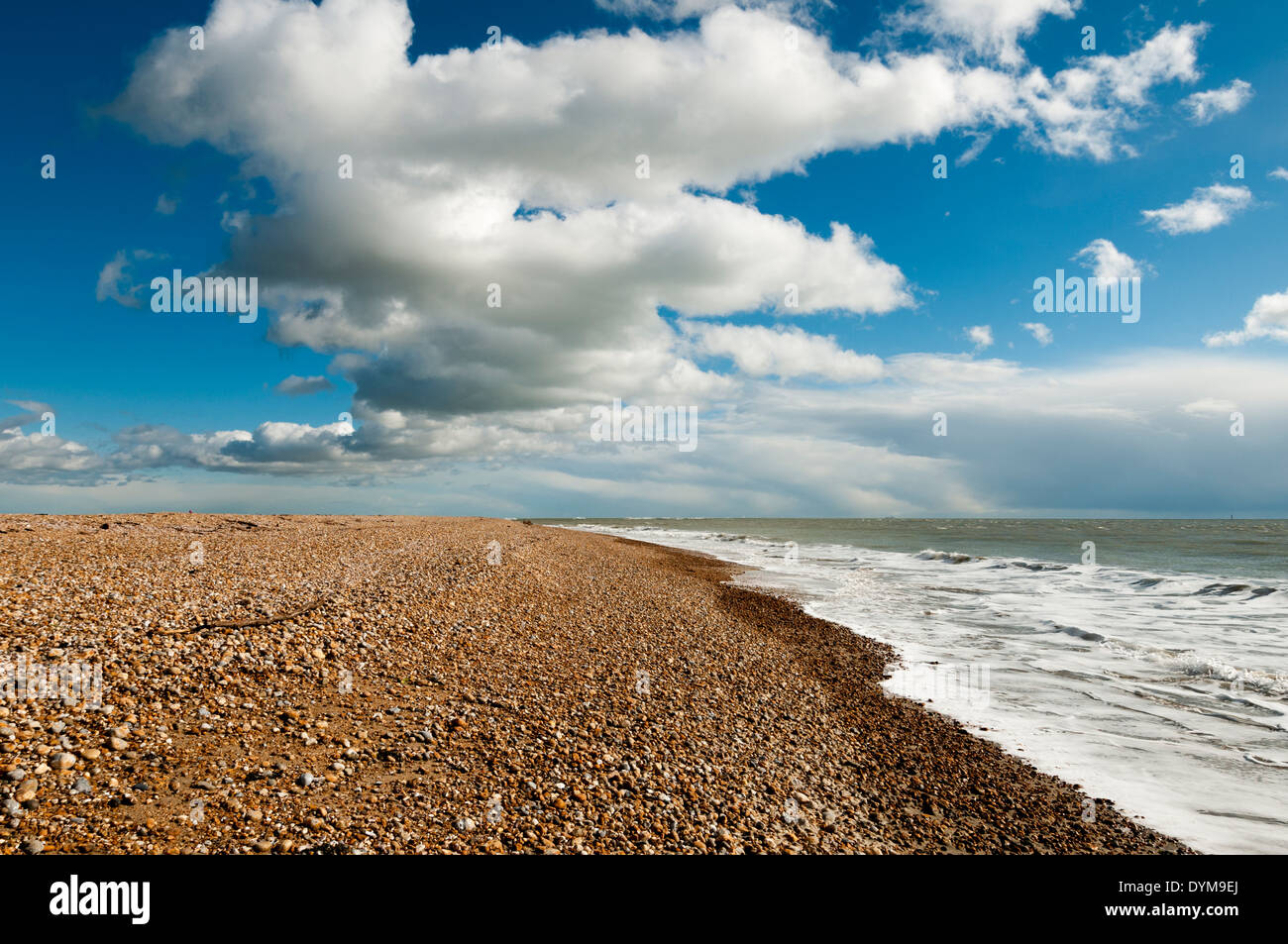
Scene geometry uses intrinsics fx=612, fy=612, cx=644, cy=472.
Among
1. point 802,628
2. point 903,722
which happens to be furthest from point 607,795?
point 802,628

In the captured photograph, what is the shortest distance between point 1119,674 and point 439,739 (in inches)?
600

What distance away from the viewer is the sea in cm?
839

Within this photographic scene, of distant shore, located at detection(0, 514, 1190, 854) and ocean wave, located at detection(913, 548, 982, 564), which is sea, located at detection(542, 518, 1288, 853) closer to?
distant shore, located at detection(0, 514, 1190, 854)

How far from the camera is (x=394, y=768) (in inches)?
251
